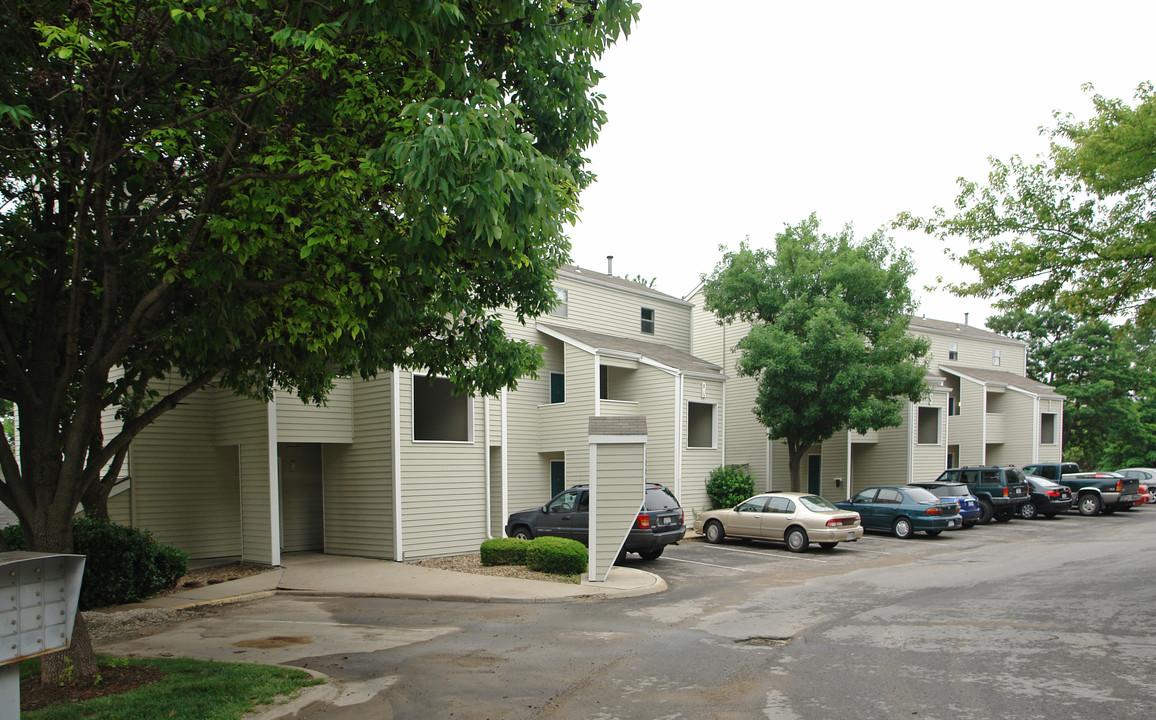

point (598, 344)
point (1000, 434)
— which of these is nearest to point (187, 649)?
point (598, 344)

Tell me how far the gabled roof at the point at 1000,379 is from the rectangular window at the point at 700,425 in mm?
15926

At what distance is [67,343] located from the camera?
7531 mm

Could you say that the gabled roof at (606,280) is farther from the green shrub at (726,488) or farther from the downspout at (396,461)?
the downspout at (396,461)

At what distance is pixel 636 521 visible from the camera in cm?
1655

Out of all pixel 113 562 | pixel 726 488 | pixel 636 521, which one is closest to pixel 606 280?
pixel 726 488

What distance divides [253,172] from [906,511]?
67.8 feet

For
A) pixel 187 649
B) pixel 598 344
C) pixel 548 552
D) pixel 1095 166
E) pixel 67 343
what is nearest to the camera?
pixel 67 343

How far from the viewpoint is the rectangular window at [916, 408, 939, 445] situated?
3519 centimetres

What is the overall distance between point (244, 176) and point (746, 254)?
2240 centimetres

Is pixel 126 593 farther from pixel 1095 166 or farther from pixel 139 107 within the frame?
pixel 1095 166

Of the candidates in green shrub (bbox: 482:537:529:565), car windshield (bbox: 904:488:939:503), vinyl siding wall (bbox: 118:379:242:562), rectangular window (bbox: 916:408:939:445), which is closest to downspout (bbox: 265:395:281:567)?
vinyl siding wall (bbox: 118:379:242:562)

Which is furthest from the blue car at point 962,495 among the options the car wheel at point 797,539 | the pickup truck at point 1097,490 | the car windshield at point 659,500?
the car windshield at point 659,500

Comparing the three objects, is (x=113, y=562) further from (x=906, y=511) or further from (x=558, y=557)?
(x=906, y=511)

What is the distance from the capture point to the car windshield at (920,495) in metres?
22.8
